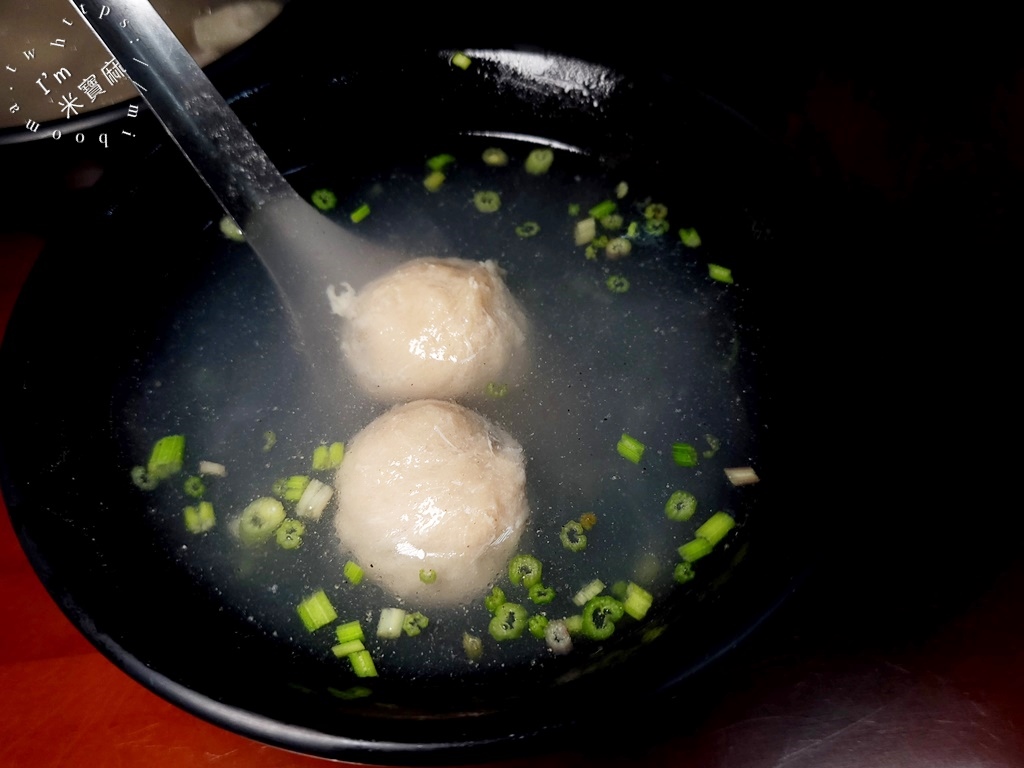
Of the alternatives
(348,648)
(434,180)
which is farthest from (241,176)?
(348,648)

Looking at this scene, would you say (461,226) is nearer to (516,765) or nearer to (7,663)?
(516,765)

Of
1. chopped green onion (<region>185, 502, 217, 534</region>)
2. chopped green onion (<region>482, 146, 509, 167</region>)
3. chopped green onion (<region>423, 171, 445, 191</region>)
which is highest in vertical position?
chopped green onion (<region>423, 171, 445, 191</region>)

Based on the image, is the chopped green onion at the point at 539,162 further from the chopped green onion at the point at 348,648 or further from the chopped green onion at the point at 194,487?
the chopped green onion at the point at 348,648

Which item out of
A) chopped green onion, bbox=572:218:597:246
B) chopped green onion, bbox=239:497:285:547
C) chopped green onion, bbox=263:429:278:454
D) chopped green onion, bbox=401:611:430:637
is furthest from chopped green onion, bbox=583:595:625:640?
chopped green onion, bbox=572:218:597:246

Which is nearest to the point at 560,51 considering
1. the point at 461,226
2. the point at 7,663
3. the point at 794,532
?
the point at 461,226

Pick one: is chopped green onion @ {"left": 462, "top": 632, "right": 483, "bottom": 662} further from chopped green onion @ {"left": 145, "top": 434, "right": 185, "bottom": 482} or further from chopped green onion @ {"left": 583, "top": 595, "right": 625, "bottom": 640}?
chopped green onion @ {"left": 145, "top": 434, "right": 185, "bottom": 482}

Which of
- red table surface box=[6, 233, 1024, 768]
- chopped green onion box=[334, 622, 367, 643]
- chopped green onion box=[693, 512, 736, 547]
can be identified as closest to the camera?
red table surface box=[6, 233, 1024, 768]
